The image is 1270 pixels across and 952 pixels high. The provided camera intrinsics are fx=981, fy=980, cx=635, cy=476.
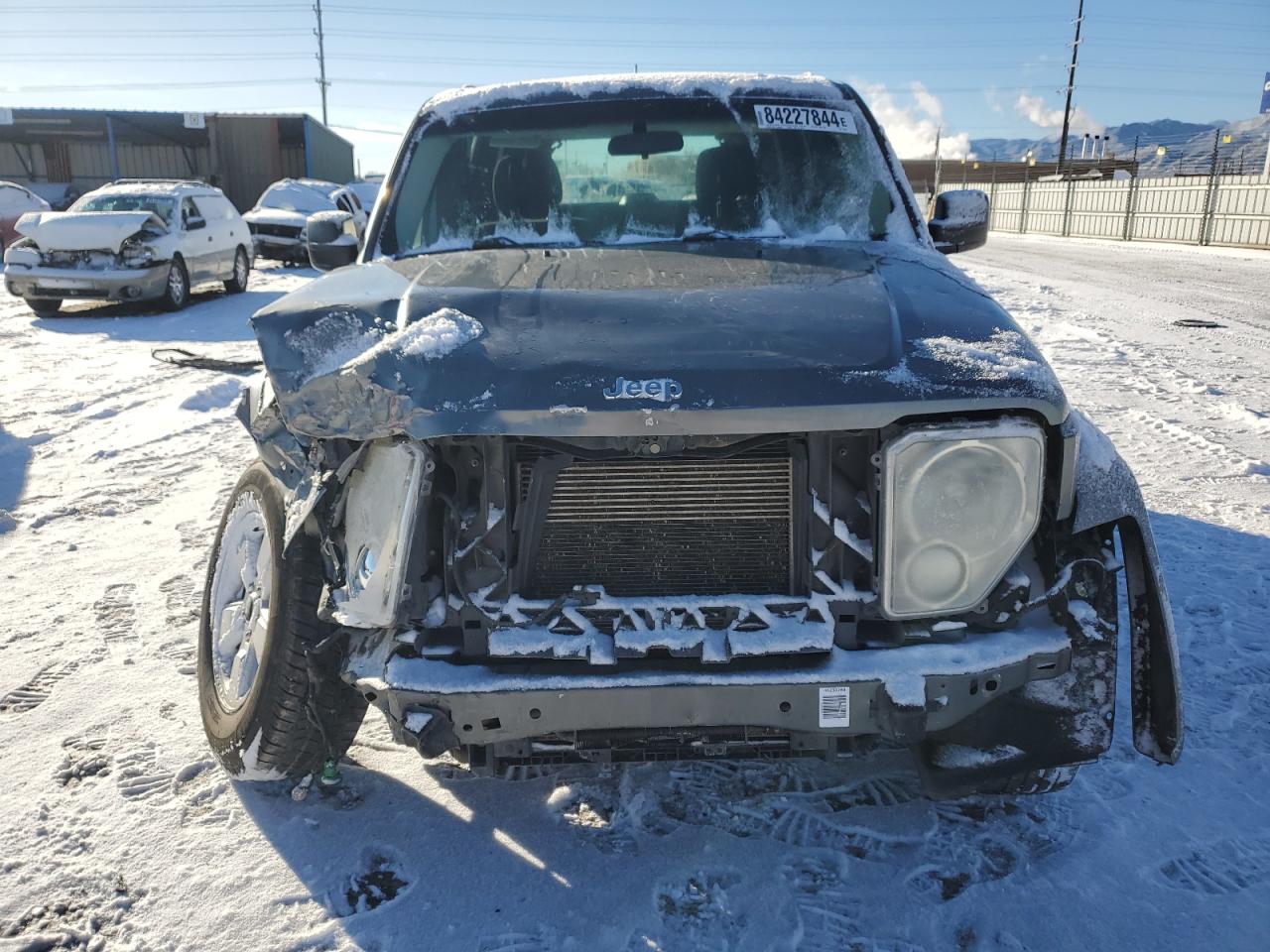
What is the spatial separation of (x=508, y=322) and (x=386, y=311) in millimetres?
346

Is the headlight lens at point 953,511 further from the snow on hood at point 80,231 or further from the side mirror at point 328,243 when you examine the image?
the snow on hood at point 80,231

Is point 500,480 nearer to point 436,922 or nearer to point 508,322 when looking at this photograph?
point 508,322

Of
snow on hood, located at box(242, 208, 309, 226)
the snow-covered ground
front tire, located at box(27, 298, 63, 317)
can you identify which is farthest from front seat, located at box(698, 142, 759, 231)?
snow on hood, located at box(242, 208, 309, 226)

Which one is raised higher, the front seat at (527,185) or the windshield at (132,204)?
the front seat at (527,185)

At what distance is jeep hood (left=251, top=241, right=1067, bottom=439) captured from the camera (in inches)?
82.4

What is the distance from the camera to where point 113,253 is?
12.1 meters

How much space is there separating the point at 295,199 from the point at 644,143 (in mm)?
20121

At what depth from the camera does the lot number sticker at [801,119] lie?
356 cm

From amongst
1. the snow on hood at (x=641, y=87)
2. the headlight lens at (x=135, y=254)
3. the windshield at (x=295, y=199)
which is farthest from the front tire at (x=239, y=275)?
the snow on hood at (x=641, y=87)

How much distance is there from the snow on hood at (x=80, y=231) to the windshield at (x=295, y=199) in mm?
8872

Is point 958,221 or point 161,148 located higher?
point 161,148

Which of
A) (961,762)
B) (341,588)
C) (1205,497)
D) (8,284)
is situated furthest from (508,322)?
(8,284)

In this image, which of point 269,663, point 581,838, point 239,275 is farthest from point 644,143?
point 239,275

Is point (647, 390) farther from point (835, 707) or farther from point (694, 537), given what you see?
point (835, 707)
